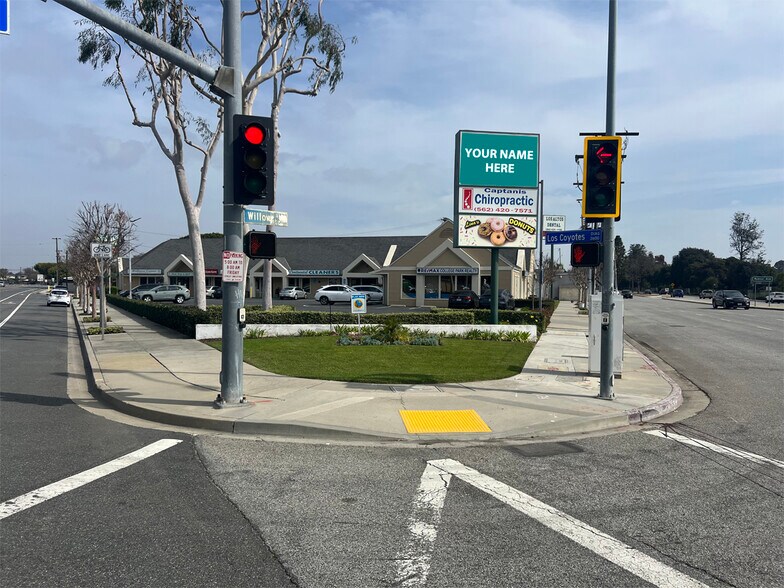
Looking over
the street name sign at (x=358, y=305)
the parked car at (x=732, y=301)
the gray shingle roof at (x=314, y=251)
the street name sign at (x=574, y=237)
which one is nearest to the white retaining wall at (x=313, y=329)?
the street name sign at (x=358, y=305)

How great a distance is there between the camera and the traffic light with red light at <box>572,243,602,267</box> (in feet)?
34.3

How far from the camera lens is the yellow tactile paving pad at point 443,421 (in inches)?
314

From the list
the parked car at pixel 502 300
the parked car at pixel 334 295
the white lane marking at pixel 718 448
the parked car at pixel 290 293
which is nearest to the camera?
the white lane marking at pixel 718 448

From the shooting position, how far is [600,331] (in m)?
12.3

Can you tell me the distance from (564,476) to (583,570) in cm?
220

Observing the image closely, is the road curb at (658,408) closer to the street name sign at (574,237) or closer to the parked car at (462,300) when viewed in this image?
the street name sign at (574,237)

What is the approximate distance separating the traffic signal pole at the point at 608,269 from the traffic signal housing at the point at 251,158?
5529 mm

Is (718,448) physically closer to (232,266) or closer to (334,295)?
(232,266)

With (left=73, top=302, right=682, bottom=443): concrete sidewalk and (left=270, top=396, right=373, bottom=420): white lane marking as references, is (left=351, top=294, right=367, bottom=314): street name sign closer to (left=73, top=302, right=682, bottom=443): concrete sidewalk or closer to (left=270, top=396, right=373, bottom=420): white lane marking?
(left=73, top=302, right=682, bottom=443): concrete sidewalk

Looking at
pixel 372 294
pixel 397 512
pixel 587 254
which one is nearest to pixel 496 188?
pixel 587 254

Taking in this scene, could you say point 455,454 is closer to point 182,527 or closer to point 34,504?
point 182,527

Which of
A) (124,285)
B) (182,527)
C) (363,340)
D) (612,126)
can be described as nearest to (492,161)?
(363,340)

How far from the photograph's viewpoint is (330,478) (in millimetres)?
6168

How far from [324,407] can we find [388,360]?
5145mm
